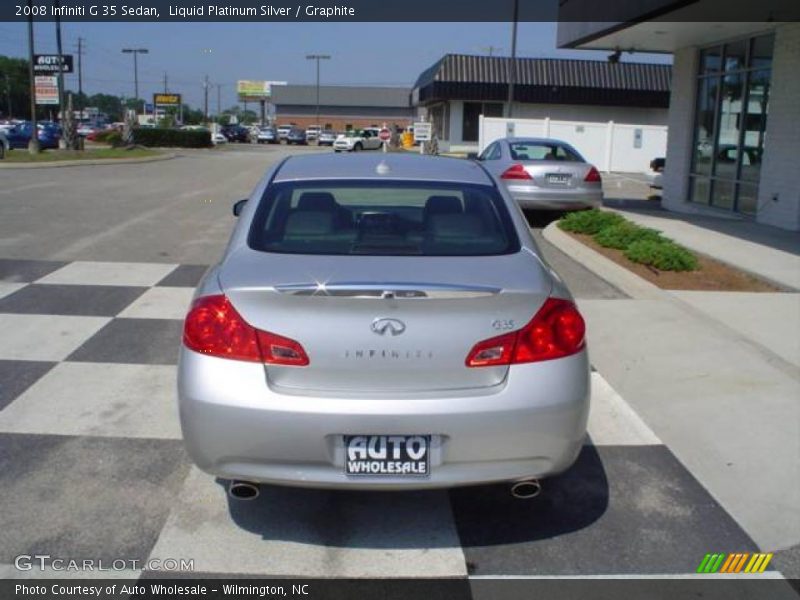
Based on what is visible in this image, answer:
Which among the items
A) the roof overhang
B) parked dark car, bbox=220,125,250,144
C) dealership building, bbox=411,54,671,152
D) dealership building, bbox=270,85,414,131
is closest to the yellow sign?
dealership building, bbox=270,85,414,131

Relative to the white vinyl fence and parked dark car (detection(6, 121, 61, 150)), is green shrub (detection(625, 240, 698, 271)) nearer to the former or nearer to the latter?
the white vinyl fence

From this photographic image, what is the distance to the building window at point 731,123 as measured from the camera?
45.6ft

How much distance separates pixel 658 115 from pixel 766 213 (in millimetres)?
37714

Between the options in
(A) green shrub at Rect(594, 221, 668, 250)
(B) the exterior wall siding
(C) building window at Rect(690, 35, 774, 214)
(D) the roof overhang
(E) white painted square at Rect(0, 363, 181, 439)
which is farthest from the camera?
(C) building window at Rect(690, 35, 774, 214)

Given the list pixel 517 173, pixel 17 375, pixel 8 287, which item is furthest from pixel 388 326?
pixel 517 173

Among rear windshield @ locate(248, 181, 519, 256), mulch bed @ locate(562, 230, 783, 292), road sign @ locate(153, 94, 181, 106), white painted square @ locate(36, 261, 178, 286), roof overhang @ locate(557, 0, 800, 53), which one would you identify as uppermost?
road sign @ locate(153, 94, 181, 106)

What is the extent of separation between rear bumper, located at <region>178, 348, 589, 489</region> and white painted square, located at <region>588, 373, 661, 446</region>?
5.02 ft

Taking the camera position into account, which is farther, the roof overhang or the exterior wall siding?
the exterior wall siding

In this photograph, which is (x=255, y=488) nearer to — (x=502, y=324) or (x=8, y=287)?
(x=502, y=324)

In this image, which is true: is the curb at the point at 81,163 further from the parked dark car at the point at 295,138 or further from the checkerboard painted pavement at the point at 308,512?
the parked dark car at the point at 295,138

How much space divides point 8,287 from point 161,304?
167 cm

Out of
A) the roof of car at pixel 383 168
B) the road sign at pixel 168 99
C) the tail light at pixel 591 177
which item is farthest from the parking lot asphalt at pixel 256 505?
the road sign at pixel 168 99

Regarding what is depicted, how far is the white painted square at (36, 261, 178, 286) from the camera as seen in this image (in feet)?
27.1

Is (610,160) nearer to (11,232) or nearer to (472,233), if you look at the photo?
(11,232)
